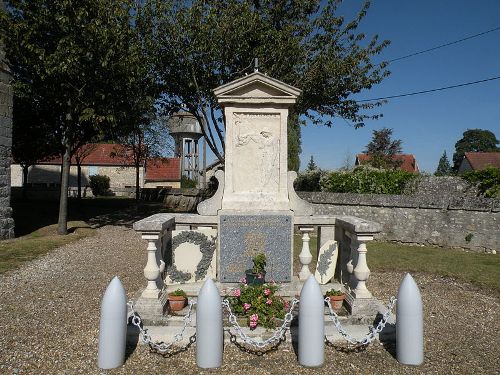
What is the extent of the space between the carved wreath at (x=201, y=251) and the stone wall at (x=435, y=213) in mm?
9216

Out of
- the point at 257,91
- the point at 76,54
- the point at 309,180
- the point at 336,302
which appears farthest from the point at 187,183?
the point at 336,302

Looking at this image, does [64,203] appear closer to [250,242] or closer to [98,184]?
[250,242]

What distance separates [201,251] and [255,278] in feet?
3.20

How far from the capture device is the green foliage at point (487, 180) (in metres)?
11.4

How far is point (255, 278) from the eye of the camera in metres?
4.99

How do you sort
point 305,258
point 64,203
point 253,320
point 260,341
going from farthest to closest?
point 64,203 → point 305,258 → point 253,320 → point 260,341

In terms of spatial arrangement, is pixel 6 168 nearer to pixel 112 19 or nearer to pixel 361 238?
pixel 112 19

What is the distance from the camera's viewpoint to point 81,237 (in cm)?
1231

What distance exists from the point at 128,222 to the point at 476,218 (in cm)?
1313

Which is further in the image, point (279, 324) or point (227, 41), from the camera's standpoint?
point (227, 41)

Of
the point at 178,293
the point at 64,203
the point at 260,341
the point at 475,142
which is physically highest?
the point at 475,142

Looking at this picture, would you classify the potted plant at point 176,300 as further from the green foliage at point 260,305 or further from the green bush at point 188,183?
the green bush at point 188,183

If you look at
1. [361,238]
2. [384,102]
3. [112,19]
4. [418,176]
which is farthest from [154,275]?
[384,102]

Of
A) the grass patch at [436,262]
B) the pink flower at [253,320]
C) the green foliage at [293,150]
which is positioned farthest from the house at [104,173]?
the pink flower at [253,320]
